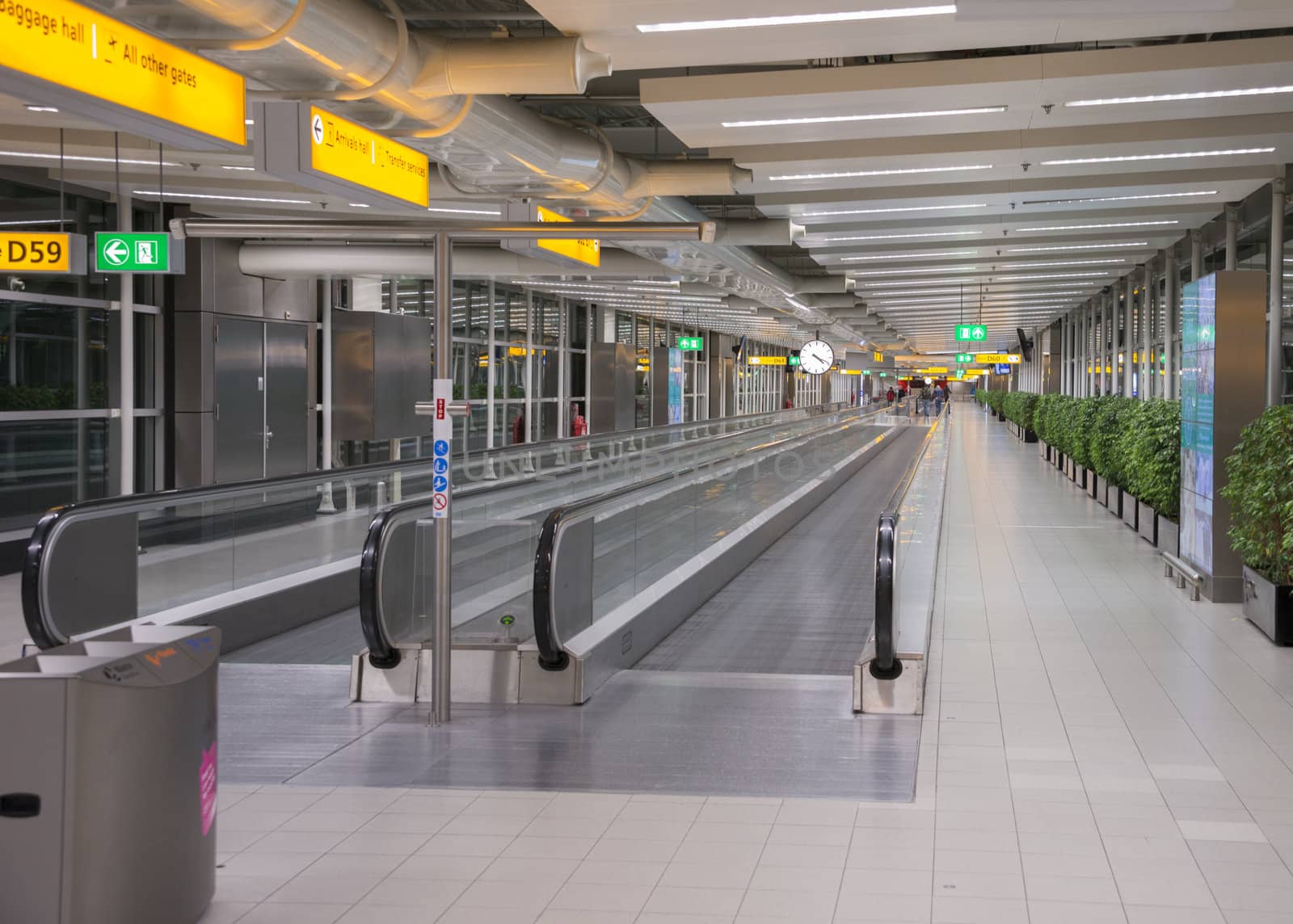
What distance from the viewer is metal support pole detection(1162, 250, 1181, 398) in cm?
1830

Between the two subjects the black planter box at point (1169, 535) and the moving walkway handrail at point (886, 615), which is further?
the black planter box at point (1169, 535)

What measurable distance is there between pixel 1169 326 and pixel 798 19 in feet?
43.7

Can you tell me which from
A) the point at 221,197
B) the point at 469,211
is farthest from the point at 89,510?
the point at 469,211

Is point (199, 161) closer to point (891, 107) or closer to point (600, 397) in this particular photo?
point (891, 107)

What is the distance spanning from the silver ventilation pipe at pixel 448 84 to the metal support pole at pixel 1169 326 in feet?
30.1

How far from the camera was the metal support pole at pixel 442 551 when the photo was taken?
6.07m

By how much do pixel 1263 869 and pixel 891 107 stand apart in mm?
6339

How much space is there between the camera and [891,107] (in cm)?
916

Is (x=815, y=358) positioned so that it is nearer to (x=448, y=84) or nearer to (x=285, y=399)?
(x=285, y=399)

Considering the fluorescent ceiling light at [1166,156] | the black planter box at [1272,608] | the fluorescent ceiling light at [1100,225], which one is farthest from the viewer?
the fluorescent ceiling light at [1100,225]

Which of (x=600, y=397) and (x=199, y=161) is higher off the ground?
(x=199, y=161)

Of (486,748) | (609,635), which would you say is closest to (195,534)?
(609,635)

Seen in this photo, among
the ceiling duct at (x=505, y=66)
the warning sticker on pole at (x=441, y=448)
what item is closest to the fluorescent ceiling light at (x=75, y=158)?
the ceiling duct at (x=505, y=66)

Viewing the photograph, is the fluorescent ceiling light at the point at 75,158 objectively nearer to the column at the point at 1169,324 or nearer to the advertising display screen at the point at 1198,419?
the advertising display screen at the point at 1198,419
